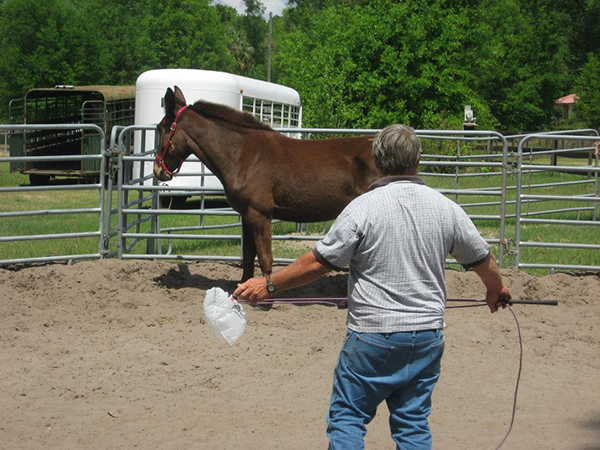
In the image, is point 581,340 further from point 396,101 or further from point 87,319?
point 396,101

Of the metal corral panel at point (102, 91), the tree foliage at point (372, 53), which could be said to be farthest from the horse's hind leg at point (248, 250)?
the tree foliage at point (372, 53)

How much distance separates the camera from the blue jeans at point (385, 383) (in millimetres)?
3062

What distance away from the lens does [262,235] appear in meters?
7.49

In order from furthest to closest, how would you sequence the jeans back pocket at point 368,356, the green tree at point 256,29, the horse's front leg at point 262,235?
the green tree at point 256,29 < the horse's front leg at point 262,235 < the jeans back pocket at point 368,356

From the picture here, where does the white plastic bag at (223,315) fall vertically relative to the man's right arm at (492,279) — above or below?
below

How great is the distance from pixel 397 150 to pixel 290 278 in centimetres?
A: 68

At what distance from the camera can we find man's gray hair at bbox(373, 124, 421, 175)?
3.14 meters

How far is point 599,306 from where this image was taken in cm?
746

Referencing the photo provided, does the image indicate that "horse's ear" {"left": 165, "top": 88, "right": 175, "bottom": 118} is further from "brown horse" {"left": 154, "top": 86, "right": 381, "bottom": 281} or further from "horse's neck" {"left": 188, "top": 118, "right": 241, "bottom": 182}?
"horse's neck" {"left": 188, "top": 118, "right": 241, "bottom": 182}

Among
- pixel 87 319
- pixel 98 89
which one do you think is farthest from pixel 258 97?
pixel 87 319

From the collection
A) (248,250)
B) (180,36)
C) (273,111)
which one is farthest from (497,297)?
(180,36)

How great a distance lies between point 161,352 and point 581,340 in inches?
138

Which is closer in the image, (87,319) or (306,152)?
(87,319)

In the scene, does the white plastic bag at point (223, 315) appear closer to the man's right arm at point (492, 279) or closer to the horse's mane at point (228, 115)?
the man's right arm at point (492, 279)
